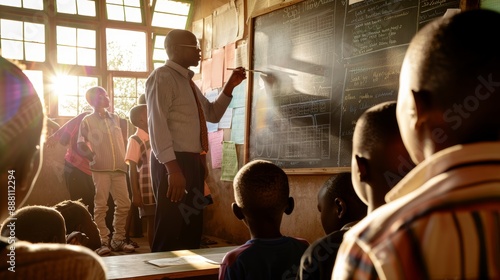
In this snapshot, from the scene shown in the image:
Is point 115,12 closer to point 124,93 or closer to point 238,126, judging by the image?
point 124,93

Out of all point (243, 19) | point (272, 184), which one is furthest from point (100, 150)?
point (272, 184)

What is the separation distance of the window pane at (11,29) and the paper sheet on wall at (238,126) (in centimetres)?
290

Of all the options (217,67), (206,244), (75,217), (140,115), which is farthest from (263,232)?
(217,67)

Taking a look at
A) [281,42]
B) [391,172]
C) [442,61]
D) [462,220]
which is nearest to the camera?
[462,220]

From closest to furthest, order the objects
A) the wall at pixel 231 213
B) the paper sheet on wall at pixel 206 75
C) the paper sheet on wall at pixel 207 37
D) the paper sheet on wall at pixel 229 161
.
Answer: the wall at pixel 231 213 < the paper sheet on wall at pixel 229 161 < the paper sheet on wall at pixel 206 75 < the paper sheet on wall at pixel 207 37

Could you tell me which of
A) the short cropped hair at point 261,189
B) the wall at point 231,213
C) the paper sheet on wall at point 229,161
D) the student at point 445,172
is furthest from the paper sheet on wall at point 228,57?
the student at point 445,172

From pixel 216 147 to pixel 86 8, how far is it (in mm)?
2603

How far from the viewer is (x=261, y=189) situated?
1.90 m

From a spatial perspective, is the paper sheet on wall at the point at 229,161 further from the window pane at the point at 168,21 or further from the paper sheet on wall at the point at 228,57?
the window pane at the point at 168,21

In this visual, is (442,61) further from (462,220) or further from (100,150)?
(100,150)

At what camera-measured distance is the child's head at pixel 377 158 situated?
4.09 ft

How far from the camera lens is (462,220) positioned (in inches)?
23.2

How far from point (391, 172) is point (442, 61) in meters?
0.61

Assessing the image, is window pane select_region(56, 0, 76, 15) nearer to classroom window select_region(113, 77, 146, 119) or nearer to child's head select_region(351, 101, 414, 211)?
classroom window select_region(113, 77, 146, 119)
